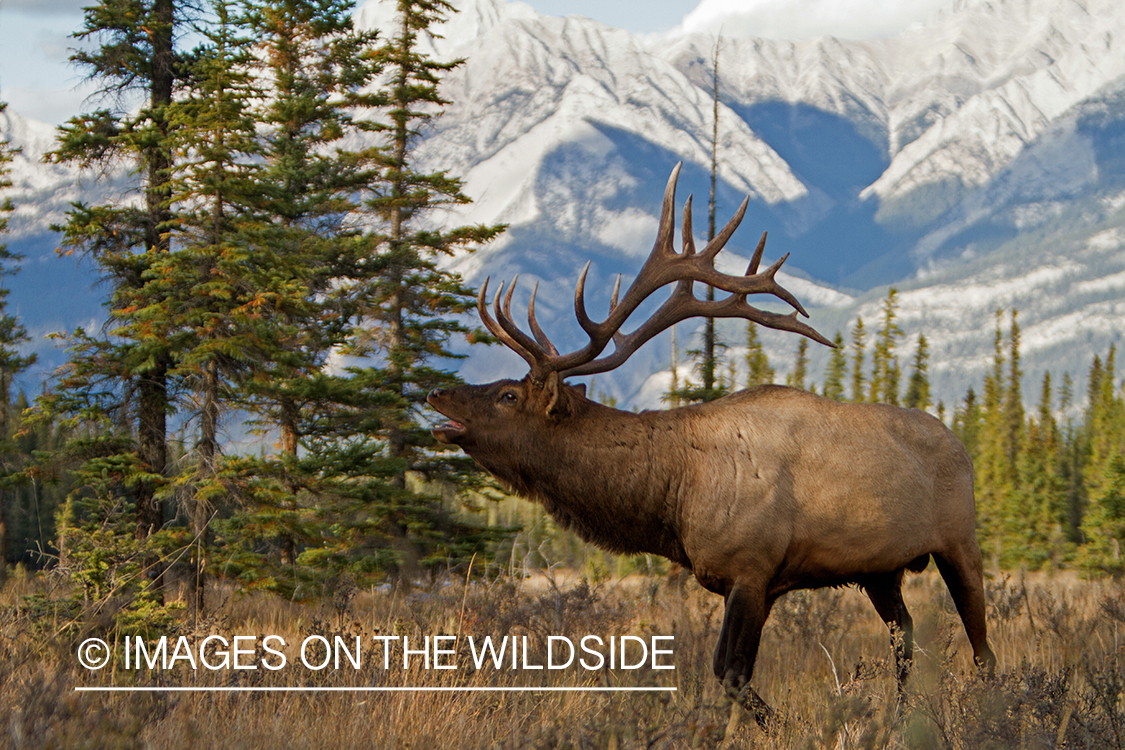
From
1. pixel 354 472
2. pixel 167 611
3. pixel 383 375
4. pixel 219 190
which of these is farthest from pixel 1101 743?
pixel 383 375

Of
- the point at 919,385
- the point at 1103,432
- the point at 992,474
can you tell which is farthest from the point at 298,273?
the point at 919,385

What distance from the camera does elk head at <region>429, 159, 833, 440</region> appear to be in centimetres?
601

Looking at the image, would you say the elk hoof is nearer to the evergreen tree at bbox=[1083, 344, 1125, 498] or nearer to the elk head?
the elk head

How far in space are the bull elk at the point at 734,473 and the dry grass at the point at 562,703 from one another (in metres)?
0.58

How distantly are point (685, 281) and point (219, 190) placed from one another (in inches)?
303

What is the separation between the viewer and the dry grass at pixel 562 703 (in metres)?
3.41

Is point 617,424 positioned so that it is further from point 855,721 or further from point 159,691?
point 159,691

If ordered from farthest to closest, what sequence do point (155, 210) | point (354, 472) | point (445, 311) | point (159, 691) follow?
point (445, 311) < point (354, 472) < point (155, 210) < point (159, 691)

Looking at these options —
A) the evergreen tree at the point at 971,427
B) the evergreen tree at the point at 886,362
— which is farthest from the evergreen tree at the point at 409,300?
the evergreen tree at the point at 971,427

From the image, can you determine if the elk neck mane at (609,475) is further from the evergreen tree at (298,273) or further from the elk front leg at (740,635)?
the evergreen tree at (298,273)

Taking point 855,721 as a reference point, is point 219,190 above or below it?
above

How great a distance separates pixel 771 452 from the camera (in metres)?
5.55

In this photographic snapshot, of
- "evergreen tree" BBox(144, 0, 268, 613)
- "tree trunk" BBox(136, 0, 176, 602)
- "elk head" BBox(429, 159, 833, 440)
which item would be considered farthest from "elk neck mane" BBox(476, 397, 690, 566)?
"tree trunk" BBox(136, 0, 176, 602)

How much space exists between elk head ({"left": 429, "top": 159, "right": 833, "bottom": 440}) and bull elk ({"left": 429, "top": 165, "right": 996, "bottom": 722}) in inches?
0.5
